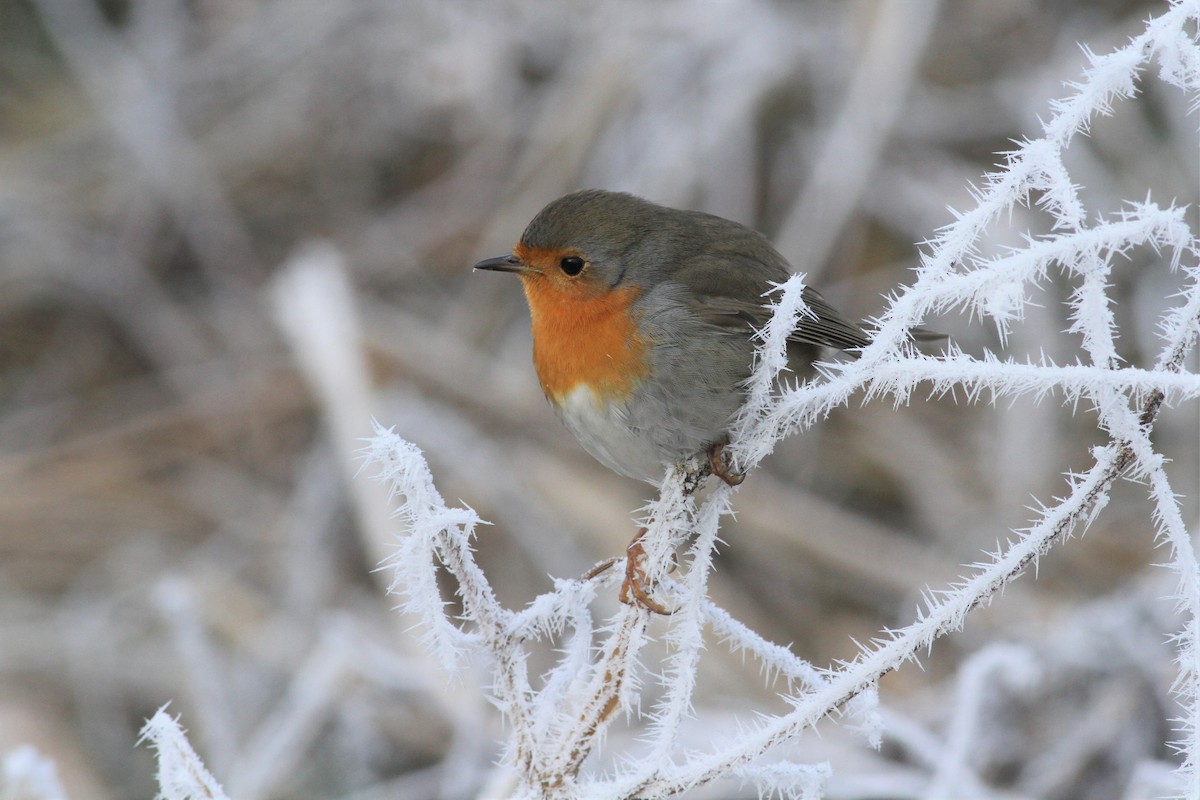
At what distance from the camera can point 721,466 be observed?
2111 mm

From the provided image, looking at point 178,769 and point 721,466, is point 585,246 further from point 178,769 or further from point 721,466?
point 178,769

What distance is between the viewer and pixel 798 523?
4027 millimetres

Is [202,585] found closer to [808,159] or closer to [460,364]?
[460,364]

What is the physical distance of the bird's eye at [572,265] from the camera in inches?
105

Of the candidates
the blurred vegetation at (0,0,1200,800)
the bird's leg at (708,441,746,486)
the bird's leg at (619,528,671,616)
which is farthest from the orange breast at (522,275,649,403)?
the blurred vegetation at (0,0,1200,800)

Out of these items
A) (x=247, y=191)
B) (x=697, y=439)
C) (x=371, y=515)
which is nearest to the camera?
(x=697, y=439)

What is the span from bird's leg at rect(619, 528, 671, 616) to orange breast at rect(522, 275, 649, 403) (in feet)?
1.67

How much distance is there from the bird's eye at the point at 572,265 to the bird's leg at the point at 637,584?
0.85 m

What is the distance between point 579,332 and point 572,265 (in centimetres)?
22

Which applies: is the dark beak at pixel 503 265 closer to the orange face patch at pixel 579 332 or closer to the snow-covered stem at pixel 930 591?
the orange face patch at pixel 579 332

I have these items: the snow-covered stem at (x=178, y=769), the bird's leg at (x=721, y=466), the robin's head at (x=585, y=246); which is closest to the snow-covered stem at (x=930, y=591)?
the bird's leg at (x=721, y=466)

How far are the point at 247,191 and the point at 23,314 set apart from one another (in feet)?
3.47

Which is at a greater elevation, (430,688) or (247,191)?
(247,191)

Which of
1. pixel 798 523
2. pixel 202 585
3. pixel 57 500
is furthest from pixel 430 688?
pixel 57 500
